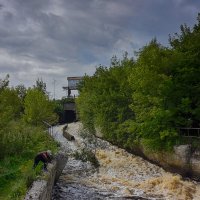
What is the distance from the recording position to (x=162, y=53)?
84.8 ft

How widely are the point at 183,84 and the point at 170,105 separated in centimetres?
148

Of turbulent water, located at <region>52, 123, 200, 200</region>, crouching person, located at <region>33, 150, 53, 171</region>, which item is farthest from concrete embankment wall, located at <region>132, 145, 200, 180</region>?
crouching person, located at <region>33, 150, 53, 171</region>

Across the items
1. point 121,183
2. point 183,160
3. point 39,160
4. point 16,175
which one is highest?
point 39,160

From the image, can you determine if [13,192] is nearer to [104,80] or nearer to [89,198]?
[89,198]

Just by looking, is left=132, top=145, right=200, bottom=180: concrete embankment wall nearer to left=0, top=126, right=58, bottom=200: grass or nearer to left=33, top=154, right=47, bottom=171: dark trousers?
left=0, top=126, right=58, bottom=200: grass

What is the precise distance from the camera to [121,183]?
21141mm

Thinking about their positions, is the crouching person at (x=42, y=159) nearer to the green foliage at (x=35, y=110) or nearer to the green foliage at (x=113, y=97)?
the green foliage at (x=113, y=97)

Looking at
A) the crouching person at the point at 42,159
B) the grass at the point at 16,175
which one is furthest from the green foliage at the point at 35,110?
the crouching person at the point at 42,159

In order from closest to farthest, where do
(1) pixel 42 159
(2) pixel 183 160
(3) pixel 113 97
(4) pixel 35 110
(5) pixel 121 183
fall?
(1) pixel 42 159 < (5) pixel 121 183 < (2) pixel 183 160 < (3) pixel 113 97 < (4) pixel 35 110

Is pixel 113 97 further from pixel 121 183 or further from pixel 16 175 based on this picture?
pixel 16 175

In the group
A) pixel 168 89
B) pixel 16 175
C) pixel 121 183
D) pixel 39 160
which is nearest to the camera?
pixel 16 175

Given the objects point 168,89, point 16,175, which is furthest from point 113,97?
point 16,175

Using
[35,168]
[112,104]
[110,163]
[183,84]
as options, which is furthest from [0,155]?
[112,104]

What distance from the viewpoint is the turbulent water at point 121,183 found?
18.5 metres
